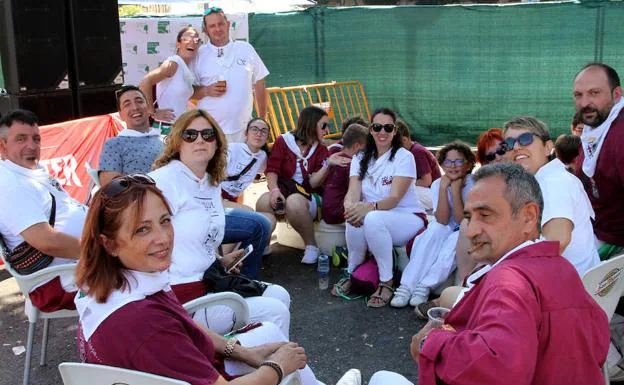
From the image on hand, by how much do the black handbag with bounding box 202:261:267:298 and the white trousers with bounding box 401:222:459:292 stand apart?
1.62 meters

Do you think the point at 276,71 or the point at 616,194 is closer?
the point at 616,194

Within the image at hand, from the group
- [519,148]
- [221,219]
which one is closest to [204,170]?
[221,219]

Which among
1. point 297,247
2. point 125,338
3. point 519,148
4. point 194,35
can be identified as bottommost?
point 297,247

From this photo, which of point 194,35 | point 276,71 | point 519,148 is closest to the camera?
point 519,148

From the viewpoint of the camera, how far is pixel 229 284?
3.29 metres

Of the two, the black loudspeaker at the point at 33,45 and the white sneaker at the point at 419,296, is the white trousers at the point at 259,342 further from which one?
the black loudspeaker at the point at 33,45

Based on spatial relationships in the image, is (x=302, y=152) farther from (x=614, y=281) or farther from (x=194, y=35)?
(x=614, y=281)

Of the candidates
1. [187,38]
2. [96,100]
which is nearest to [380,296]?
[187,38]

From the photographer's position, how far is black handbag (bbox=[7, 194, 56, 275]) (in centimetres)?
351

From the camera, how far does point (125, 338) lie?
1.88 metres

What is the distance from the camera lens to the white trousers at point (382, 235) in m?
4.78

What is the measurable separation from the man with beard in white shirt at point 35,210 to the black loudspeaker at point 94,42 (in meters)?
3.03

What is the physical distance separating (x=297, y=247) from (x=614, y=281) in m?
3.48

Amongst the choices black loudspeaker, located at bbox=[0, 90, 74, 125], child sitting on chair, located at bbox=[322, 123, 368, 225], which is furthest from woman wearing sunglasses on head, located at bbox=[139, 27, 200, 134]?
black loudspeaker, located at bbox=[0, 90, 74, 125]
